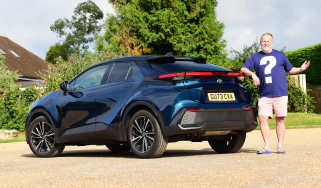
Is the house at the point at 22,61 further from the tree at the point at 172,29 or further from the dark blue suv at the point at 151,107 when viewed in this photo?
the dark blue suv at the point at 151,107

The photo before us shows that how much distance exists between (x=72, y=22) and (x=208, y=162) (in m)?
53.2

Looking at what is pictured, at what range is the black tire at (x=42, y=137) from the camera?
9.48 meters

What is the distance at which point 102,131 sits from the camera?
8484mm

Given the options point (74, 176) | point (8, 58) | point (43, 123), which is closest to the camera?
point (74, 176)

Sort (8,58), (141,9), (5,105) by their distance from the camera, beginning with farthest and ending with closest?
(8,58)
(141,9)
(5,105)

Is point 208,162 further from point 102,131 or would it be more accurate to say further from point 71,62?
point 71,62

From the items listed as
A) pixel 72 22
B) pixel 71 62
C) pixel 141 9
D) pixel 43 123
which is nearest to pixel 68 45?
pixel 72 22

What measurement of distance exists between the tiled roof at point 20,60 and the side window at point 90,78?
3971cm

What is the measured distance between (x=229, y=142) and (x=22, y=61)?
46.2 m

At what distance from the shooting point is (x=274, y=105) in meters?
8.05

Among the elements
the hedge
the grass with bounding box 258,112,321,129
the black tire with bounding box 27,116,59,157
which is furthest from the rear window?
the hedge

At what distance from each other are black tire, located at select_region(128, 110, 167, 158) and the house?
39.8 m

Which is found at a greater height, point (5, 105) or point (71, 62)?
point (71, 62)

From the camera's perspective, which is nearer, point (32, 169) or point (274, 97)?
point (32, 169)
